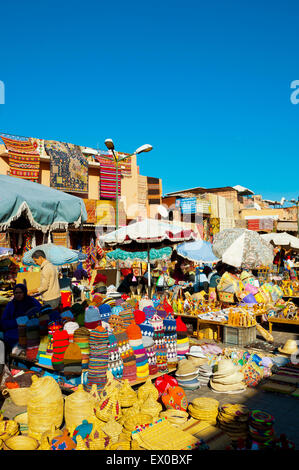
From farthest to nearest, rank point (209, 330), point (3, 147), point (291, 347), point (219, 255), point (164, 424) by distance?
point (3, 147) → point (219, 255) → point (209, 330) → point (291, 347) → point (164, 424)

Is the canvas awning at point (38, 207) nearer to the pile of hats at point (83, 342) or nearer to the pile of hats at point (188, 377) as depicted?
the pile of hats at point (83, 342)

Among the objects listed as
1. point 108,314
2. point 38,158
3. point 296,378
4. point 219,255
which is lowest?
point 296,378

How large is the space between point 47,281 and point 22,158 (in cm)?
1946

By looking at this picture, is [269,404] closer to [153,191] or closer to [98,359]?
[98,359]

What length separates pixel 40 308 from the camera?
18.5ft

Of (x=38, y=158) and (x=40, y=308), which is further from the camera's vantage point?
(x=38, y=158)

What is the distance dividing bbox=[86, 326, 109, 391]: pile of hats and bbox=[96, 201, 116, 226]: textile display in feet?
70.3

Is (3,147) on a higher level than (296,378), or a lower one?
higher

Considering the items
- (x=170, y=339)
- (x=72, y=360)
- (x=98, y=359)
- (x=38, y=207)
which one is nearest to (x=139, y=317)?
(x=170, y=339)

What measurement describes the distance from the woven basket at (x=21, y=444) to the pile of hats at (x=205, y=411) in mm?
1690

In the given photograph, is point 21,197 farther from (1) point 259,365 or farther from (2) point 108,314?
(1) point 259,365

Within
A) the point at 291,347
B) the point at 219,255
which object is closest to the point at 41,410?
the point at 291,347

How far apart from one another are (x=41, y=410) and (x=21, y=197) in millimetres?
2215
